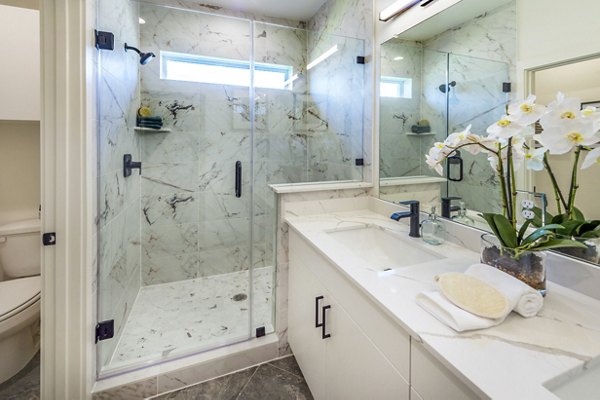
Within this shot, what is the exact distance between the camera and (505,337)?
0.58 meters

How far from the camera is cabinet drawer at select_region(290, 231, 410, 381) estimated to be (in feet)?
2.21

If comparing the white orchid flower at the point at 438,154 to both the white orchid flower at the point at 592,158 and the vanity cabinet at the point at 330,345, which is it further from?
the vanity cabinet at the point at 330,345

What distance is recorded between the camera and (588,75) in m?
0.80

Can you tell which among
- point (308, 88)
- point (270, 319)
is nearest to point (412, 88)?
point (308, 88)

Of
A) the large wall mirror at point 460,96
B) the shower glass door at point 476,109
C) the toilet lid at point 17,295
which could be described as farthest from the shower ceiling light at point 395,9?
the toilet lid at point 17,295

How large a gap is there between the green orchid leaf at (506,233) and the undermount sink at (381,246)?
1.20 ft

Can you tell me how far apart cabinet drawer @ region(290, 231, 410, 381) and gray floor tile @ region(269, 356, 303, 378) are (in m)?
0.70

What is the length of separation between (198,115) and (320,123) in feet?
3.40

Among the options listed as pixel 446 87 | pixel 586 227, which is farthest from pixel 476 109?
pixel 586 227

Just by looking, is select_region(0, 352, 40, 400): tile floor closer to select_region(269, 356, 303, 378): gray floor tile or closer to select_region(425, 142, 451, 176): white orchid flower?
select_region(269, 356, 303, 378): gray floor tile

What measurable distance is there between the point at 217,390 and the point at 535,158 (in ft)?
5.52

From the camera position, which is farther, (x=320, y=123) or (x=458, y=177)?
(x=320, y=123)

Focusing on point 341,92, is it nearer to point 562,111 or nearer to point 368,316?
point 562,111

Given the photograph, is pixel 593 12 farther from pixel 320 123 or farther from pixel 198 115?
pixel 198 115
